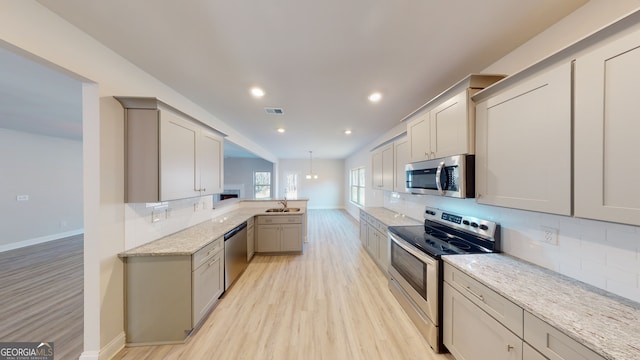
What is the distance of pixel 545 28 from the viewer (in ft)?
4.94

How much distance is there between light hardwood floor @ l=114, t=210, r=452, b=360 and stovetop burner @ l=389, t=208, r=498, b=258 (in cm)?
95

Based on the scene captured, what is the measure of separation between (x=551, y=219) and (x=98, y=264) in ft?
12.0

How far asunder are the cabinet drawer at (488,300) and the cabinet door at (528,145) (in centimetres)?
63

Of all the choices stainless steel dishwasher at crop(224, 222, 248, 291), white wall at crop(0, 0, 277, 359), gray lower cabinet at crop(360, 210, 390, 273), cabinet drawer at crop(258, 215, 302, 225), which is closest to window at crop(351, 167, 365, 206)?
gray lower cabinet at crop(360, 210, 390, 273)

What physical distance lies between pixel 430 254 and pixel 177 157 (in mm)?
2816

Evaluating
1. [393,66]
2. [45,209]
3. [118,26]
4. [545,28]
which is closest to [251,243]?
[118,26]

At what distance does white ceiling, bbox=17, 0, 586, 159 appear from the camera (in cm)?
133

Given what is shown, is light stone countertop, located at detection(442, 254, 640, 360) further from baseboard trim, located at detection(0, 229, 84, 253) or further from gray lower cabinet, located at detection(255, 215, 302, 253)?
baseboard trim, located at detection(0, 229, 84, 253)

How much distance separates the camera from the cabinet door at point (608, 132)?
36.5 inches

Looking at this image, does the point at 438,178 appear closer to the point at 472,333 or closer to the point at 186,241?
the point at 472,333

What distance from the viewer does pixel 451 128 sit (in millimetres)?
1959

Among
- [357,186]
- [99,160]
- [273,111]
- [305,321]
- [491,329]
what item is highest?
[273,111]

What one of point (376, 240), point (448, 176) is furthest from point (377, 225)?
point (448, 176)

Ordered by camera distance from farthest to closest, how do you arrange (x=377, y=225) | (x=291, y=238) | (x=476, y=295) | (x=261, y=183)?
(x=261, y=183) < (x=291, y=238) < (x=377, y=225) < (x=476, y=295)
